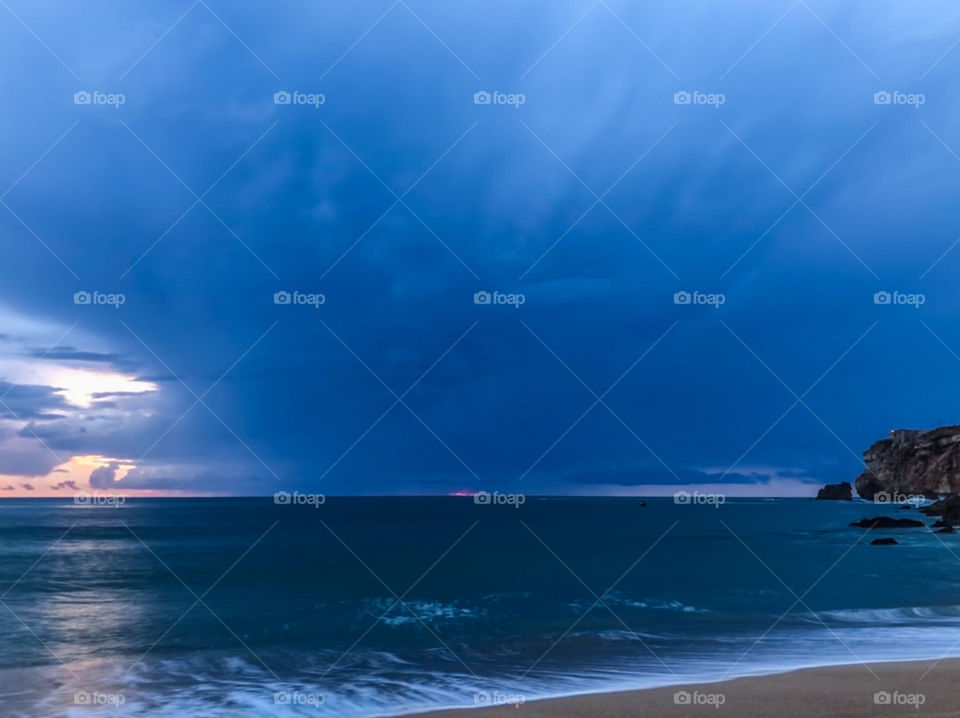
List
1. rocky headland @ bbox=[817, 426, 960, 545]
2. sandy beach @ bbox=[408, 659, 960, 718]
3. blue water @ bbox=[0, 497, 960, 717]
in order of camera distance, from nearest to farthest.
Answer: sandy beach @ bbox=[408, 659, 960, 718] < blue water @ bbox=[0, 497, 960, 717] < rocky headland @ bbox=[817, 426, 960, 545]

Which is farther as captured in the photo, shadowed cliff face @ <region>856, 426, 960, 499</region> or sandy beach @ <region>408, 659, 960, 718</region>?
shadowed cliff face @ <region>856, 426, 960, 499</region>

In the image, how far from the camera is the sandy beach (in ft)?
38.0

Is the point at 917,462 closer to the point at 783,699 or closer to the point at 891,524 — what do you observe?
the point at 891,524

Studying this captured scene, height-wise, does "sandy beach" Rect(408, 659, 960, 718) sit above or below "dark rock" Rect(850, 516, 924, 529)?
below

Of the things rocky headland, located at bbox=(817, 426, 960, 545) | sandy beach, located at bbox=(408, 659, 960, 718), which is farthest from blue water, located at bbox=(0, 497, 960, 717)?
rocky headland, located at bbox=(817, 426, 960, 545)

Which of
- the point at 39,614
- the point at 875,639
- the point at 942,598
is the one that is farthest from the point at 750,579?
the point at 39,614

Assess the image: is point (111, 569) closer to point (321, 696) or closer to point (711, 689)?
point (321, 696)

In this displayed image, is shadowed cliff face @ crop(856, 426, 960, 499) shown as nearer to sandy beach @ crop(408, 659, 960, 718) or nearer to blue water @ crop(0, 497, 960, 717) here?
blue water @ crop(0, 497, 960, 717)

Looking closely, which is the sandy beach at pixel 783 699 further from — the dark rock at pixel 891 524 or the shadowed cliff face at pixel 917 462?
the shadowed cliff face at pixel 917 462

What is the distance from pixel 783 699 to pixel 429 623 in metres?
13.5

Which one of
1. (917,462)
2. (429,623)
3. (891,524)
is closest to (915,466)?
(917,462)

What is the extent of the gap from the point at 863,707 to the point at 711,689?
2.54m

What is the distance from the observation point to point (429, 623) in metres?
23.6

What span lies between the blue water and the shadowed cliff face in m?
89.1
